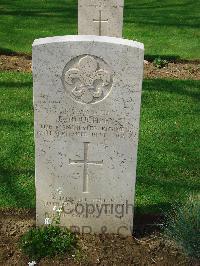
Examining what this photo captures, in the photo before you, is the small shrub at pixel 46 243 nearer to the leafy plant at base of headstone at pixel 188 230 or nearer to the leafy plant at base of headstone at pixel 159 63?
the leafy plant at base of headstone at pixel 188 230

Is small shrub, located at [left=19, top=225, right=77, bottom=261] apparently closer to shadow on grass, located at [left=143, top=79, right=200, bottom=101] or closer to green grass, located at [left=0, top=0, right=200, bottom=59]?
shadow on grass, located at [left=143, top=79, right=200, bottom=101]

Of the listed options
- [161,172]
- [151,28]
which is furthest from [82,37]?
[151,28]

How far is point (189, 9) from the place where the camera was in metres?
16.5

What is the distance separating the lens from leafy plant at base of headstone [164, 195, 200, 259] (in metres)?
4.09

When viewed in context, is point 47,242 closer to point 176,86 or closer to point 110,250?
point 110,250

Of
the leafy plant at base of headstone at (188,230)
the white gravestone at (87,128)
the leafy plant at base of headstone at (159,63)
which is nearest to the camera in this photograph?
the white gravestone at (87,128)

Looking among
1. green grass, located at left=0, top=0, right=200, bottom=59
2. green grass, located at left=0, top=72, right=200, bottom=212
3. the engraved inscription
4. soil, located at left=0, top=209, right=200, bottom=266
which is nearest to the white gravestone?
the engraved inscription

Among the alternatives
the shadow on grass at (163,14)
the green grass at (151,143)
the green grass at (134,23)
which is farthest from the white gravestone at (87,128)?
the shadow on grass at (163,14)

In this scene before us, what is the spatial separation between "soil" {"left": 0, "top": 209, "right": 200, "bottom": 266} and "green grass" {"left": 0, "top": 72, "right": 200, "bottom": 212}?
55 cm

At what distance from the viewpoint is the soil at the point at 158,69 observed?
931 centimetres

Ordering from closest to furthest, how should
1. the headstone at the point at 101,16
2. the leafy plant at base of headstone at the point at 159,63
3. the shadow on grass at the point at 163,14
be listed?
the headstone at the point at 101,16 < the leafy plant at base of headstone at the point at 159,63 < the shadow on grass at the point at 163,14

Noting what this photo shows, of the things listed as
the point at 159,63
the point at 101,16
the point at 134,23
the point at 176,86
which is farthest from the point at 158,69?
the point at 134,23

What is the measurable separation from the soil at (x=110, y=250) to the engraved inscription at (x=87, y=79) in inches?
50.2

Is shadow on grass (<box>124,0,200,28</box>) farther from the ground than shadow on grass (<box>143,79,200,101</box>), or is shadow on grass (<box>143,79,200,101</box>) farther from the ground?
shadow on grass (<box>124,0,200,28</box>)
